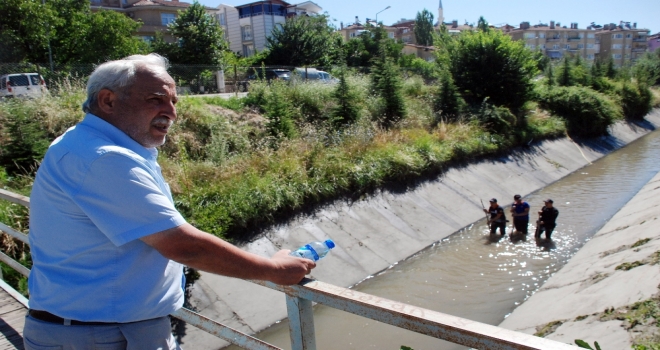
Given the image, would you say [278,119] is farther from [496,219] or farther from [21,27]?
[21,27]

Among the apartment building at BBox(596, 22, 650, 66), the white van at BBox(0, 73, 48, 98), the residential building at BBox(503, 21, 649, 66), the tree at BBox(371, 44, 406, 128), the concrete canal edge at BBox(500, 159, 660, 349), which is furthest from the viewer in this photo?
the apartment building at BBox(596, 22, 650, 66)

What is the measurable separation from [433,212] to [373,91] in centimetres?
745

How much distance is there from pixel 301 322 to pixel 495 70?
78.7 feet

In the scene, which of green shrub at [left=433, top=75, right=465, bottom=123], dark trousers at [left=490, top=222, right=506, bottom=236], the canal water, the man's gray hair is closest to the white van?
the canal water

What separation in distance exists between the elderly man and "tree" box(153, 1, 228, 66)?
117 ft

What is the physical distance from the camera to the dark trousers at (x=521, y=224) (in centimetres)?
1241

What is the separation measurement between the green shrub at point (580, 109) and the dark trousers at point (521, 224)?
15.5m

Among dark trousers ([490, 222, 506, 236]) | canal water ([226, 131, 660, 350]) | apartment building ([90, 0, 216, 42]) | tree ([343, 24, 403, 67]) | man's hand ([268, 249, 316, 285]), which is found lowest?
canal water ([226, 131, 660, 350])

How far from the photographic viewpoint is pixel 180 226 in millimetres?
1739

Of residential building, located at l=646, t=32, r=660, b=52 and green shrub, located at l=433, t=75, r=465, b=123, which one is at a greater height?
residential building, located at l=646, t=32, r=660, b=52

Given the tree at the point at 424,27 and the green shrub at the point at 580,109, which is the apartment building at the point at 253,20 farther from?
the green shrub at the point at 580,109

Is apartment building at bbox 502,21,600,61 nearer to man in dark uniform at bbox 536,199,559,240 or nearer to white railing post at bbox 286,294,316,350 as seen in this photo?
man in dark uniform at bbox 536,199,559,240

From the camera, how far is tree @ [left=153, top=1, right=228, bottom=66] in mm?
35625

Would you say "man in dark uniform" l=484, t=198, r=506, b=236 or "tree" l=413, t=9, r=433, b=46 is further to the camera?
"tree" l=413, t=9, r=433, b=46
